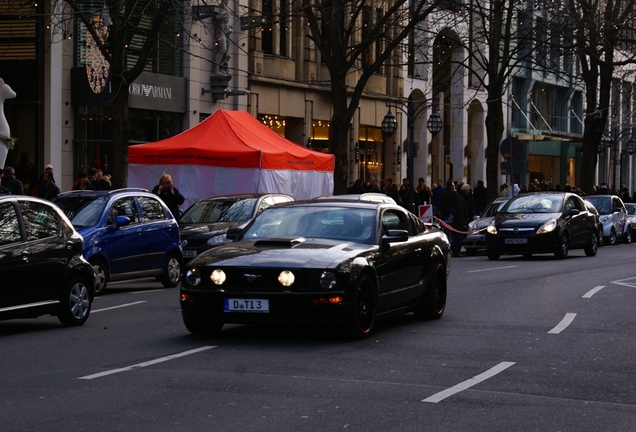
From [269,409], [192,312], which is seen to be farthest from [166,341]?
[269,409]

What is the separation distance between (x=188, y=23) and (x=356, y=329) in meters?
27.6

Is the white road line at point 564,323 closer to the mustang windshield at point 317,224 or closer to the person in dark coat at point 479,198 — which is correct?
the mustang windshield at point 317,224

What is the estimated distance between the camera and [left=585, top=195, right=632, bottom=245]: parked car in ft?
136

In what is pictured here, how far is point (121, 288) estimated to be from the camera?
70.3 ft

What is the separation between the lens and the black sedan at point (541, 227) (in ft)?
97.7

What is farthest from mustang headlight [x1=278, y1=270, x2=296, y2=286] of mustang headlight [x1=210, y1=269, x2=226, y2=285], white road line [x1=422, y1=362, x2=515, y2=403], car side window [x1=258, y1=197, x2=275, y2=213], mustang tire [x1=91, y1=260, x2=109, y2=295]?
car side window [x1=258, y1=197, x2=275, y2=213]

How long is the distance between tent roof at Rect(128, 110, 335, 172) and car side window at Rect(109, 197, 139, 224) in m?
8.41

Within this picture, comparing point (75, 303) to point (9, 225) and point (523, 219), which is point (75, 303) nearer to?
point (9, 225)

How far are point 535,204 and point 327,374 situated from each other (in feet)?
70.4

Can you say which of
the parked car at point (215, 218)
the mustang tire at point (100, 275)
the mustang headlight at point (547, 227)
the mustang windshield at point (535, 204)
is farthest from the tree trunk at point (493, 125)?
the mustang tire at point (100, 275)

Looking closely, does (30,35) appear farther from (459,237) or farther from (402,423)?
(402,423)

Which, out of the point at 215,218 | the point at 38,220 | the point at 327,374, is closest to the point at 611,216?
the point at 215,218

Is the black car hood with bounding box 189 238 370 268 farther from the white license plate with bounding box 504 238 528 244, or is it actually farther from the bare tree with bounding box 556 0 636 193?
the bare tree with bounding box 556 0 636 193

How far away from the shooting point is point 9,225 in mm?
13773
